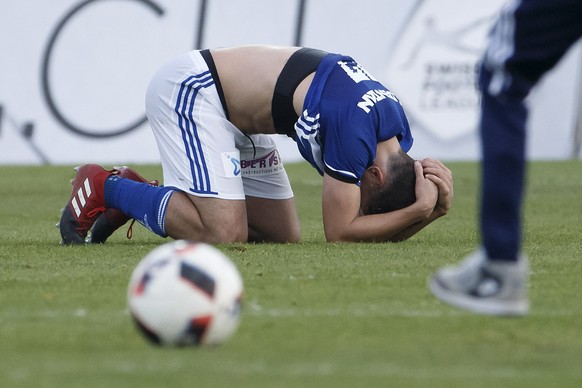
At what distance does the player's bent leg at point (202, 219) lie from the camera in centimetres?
647

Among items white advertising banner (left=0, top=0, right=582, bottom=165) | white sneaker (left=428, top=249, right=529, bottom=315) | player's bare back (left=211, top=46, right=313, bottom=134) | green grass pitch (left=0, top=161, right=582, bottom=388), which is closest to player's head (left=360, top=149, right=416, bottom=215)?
green grass pitch (left=0, top=161, right=582, bottom=388)

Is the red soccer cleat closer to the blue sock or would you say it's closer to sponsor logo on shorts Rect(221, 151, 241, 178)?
the blue sock

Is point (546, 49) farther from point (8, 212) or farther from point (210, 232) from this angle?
point (8, 212)

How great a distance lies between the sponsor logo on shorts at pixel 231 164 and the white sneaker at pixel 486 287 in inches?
108

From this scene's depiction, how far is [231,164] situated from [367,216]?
2.46 ft

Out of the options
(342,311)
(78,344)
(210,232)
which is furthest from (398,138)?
(78,344)

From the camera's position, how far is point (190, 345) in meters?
3.65

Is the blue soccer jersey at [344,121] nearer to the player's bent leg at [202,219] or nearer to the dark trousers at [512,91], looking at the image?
the player's bent leg at [202,219]

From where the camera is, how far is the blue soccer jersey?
238 inches

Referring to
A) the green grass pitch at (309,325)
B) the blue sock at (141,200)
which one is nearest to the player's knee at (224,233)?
the green grass pitch at (309,325)

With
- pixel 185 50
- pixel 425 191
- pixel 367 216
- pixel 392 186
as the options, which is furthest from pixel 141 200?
pixel 185 50

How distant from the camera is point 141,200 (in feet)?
21.4

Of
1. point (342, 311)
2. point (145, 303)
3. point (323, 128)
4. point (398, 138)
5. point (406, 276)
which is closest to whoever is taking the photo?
point (145, 303)

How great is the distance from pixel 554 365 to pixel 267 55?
137 inches
